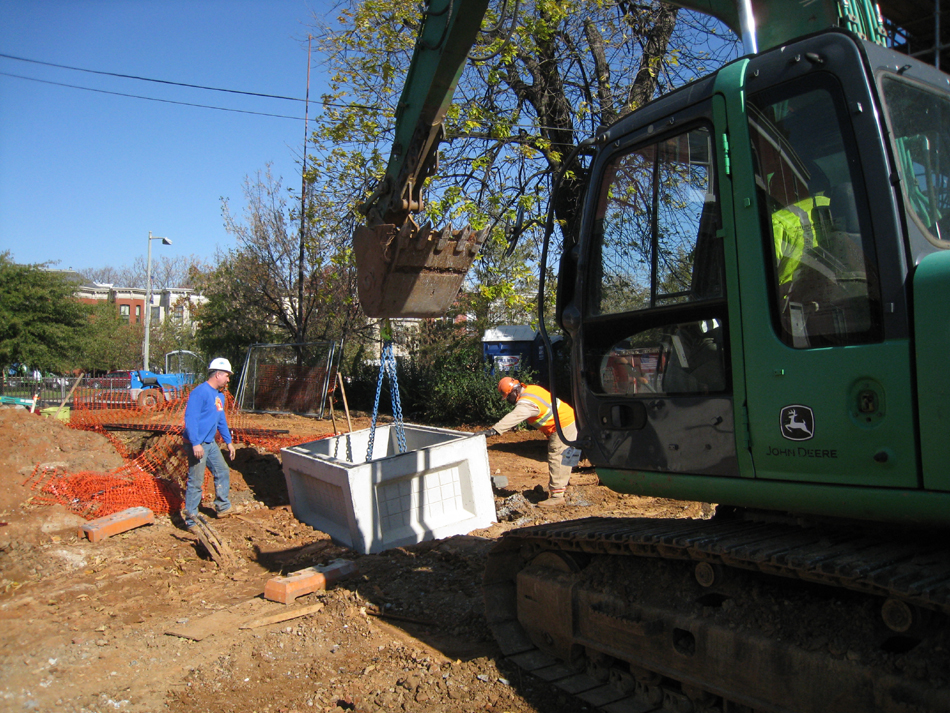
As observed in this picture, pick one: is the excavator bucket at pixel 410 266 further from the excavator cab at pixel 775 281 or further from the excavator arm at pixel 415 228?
the excavator cab at pixel 775 281

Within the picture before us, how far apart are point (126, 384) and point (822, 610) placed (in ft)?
68.0

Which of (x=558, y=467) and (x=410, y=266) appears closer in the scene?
(x=410, y=266)

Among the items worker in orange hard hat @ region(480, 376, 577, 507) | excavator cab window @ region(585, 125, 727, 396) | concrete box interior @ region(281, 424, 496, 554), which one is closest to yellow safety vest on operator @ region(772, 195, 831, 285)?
excavator cab window @ region(585, 125, 727, 396)

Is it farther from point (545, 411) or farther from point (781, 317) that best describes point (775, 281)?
point (545, 411)

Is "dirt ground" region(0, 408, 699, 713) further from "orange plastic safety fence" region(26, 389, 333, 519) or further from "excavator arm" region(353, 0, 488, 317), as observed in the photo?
"excavator arm" region(353, 0, 488, 317)

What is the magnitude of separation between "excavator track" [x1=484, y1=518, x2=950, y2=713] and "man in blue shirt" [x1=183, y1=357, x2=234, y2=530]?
445cm

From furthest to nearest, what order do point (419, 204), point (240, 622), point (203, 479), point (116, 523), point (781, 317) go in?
point (203, 479), point (116, 523), point (419, 204), point (240, 622), point (781, 317)

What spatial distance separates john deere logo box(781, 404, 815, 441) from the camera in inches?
102

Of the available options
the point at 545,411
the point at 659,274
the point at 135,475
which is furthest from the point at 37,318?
the point at 659,274

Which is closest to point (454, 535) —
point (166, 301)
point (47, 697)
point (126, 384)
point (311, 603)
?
point (311, 603)

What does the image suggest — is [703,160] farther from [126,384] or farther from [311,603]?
[126,384]

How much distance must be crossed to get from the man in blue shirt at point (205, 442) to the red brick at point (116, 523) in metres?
0.41

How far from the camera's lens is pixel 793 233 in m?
2.73

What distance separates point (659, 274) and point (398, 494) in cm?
392
